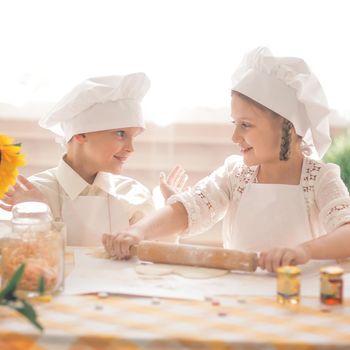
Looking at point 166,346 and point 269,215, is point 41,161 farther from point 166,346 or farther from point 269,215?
point 166,346

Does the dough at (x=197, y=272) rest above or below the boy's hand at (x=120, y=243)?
below

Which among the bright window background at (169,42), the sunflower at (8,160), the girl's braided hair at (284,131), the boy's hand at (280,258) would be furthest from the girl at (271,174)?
the bright window background at (169,42)

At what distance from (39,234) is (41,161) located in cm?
139

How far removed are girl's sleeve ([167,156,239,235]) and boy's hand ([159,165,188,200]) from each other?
0.14m

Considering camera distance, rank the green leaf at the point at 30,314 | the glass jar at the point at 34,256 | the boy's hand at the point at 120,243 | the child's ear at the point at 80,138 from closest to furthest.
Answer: the green leaf at the point at 30,314
the glass jar at the point at 34,256
the boy's hand at the point at 120,243
the child's ear at the point at 80,138

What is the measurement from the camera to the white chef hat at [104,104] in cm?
202

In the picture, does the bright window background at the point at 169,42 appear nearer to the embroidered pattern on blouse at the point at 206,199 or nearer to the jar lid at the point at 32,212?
the embroidered pattern on blouse at the point at 206,199

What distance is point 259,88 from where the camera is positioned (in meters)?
1.86

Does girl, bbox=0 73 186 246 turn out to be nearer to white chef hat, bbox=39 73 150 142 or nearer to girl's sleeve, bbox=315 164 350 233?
white chef hat, bbox=39 73 150 142

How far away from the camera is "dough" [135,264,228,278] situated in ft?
4.82

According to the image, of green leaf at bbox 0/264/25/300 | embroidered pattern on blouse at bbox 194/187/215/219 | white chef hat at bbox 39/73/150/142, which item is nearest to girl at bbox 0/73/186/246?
white chef hat at bbox 39/73/150/142

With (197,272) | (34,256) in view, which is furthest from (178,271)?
(34,256)

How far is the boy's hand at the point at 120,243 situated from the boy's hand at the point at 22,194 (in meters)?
0.36

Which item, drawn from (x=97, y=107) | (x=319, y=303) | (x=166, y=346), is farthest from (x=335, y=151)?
(x=166, y=346)
